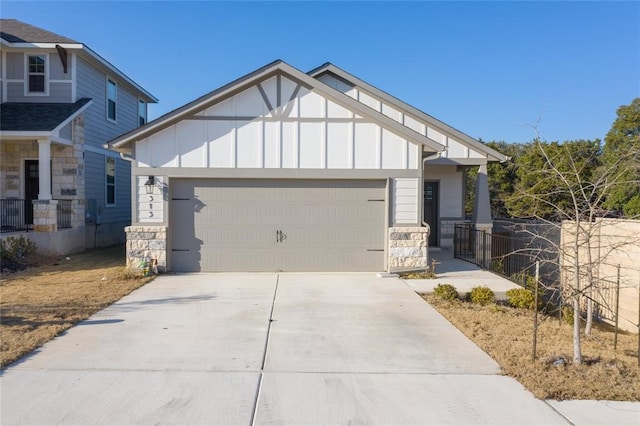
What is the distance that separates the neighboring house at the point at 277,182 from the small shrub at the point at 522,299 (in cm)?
260

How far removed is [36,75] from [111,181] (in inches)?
177

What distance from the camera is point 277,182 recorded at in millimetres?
10375

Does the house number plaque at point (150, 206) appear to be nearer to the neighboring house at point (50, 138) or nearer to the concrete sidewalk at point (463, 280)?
Answer: the neighboring house at point (50, 138)

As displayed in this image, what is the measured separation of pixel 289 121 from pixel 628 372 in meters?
7.71

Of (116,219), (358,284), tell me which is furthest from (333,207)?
(116,219)

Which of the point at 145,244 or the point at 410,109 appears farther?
the point at 410,109

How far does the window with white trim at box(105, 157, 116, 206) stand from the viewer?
666 inches

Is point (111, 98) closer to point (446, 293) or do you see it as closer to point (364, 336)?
point (446, 293)

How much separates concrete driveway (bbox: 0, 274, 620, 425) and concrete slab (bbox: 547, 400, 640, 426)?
0.50 ft

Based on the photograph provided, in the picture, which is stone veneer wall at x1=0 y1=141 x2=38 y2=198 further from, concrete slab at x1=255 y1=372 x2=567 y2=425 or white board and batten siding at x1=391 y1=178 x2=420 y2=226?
concrete slab at x1=255 y1=372 x2=567 y2=425

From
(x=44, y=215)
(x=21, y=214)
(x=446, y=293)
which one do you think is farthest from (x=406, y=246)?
(x=21, y=214)

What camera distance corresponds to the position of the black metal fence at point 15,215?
43.7 feet

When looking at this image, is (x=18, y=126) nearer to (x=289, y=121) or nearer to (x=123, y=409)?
(x=289, y=121)

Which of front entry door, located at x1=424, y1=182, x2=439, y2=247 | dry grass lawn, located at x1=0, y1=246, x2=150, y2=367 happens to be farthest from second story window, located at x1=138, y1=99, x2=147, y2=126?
front entry door, located at x1=424, y1=182, x2=439, y2=247
